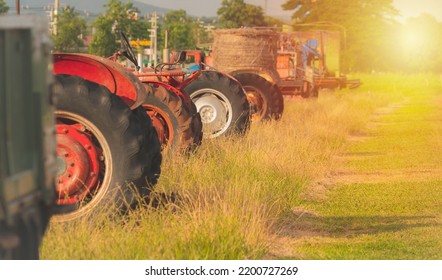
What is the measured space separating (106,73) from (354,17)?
137ft

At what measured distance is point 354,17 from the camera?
5031 centimetres

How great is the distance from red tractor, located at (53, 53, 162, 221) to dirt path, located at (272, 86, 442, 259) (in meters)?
1.32

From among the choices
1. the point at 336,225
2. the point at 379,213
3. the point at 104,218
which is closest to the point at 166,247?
the point at 104,218

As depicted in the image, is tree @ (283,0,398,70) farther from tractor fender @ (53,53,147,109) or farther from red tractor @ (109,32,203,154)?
tractor fender @ (53,53,147,109)

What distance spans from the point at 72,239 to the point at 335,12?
4116cm

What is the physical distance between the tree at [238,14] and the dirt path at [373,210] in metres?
12.2

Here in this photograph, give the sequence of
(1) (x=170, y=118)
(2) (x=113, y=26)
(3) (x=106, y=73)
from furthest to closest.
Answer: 1. (2) (x=113, y=26)
2. (1) (x=170, y=118)
3. (3) (x=106, y=73)

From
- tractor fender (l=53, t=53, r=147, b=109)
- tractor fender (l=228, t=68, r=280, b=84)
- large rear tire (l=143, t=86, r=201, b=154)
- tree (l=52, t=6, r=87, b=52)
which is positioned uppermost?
tractor fender (l=53, t=53, r=147, b=109)

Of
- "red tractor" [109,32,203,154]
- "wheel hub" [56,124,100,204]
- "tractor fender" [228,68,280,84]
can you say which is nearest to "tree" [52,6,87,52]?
"tractor fender" [228,68,280,84]

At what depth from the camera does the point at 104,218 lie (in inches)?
325

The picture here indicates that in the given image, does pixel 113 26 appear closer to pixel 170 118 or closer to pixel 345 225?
pixel 170 118

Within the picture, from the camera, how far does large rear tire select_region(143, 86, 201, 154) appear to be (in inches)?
515

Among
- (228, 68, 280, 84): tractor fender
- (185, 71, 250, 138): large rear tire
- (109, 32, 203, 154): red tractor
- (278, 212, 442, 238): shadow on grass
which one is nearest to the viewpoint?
(278, 212, 442, 238): shadow on grass

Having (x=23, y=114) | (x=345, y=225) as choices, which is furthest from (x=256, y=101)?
(x=23, y=114)
